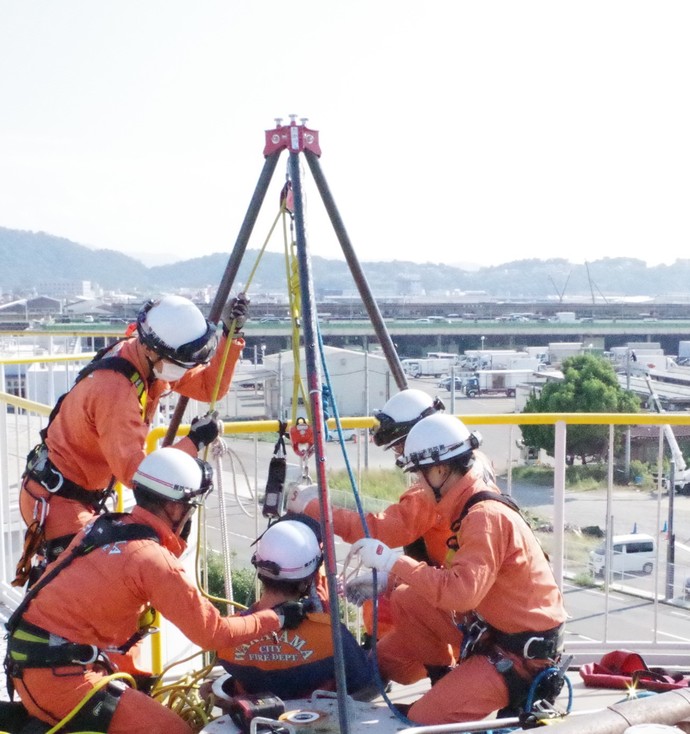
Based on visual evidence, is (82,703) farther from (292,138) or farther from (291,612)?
(292,138)

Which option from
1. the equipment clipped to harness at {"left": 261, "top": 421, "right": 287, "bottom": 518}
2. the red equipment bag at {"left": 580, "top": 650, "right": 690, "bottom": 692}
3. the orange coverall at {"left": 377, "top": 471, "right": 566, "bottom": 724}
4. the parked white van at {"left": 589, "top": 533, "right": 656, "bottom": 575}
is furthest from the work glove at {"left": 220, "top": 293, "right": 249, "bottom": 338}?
the parked white van at {"left": 589, "top": 533, "right": 656, "bottom": 575}

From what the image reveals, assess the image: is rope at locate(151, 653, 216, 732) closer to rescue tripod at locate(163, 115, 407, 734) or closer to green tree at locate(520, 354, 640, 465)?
rescue tripod at locate(163, 115, 407, 734)

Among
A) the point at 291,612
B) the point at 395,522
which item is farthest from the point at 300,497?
the point at 291,612

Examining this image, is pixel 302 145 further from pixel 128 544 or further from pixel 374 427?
pixel 128 544

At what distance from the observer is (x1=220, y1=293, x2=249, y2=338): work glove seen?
14.8 feet

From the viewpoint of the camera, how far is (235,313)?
177 inches

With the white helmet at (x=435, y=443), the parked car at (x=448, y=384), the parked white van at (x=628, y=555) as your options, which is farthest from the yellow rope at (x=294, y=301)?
the parked car at (x=448, y=384)

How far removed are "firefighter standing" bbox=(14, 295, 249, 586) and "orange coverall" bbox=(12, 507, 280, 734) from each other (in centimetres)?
69

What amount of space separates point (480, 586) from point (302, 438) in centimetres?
121

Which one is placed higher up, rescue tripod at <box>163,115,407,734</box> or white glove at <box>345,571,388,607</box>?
rescue tripod at <box>163,115,407,734</box>

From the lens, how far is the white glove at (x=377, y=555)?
360cm

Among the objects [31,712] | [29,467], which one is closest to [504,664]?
[31,712]

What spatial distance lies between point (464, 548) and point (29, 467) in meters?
2.16

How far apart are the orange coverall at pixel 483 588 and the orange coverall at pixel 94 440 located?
1.31 meters
